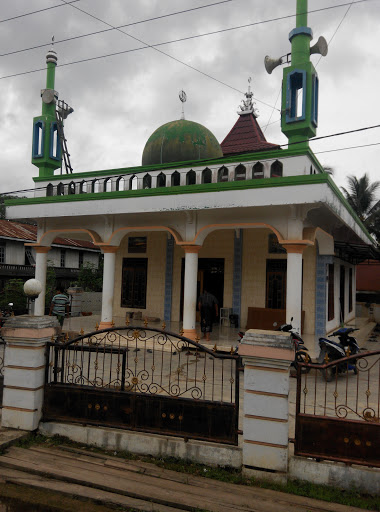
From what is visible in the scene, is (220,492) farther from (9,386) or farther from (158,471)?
(9,386)

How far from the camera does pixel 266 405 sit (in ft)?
13.7

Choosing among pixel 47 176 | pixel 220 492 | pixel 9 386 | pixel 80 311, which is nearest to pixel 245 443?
pixel 220 492

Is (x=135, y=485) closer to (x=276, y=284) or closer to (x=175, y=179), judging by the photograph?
(x=175, y=179)

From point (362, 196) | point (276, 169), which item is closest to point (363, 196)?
point (362, 196)

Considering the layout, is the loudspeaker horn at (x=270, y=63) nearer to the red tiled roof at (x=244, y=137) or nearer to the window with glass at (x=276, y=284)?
the red tiled roof at (x=244, y=137)

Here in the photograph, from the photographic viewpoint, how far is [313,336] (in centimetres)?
1161

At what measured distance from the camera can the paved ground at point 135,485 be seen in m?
3.65

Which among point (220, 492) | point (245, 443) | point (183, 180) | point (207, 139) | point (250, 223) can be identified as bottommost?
point (220, 492)

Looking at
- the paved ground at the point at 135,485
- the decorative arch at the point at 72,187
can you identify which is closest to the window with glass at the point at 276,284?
the decorative arch at the point at 72,187

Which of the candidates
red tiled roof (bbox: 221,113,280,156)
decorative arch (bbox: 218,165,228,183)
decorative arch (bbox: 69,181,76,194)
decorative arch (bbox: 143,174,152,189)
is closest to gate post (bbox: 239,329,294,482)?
decorative arch (bbox: 218,165,228,183)

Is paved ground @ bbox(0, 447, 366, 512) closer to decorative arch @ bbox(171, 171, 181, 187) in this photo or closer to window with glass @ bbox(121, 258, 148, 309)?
decorative arch @ bbox(171, 171, 181, 187)

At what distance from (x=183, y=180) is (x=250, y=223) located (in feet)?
7.80

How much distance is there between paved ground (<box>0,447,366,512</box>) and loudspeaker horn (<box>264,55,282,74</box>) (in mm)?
10465

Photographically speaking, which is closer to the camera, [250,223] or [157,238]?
[250,223]
